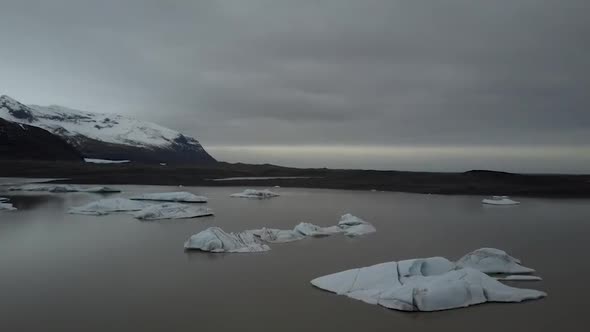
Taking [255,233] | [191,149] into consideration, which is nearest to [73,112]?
[191,149]

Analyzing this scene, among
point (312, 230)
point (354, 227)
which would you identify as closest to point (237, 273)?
point (312, 230)

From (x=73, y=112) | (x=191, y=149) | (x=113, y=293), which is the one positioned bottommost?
(x=113, y=293)

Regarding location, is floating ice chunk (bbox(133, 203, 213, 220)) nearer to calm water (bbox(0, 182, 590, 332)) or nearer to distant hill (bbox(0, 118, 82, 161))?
calm water (bbox(0, 182, 590, 332))

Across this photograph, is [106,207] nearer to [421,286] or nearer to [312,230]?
[312,230]

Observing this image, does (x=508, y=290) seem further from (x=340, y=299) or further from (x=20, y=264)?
(x=20, y=264)

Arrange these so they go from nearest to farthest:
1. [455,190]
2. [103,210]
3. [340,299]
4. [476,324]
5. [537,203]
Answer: [476,324]
[340,299]
[103,210]
[537,203]
[455,190]

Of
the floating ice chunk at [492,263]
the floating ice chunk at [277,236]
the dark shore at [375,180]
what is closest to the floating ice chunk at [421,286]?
the floating ice chunk at [492,263]

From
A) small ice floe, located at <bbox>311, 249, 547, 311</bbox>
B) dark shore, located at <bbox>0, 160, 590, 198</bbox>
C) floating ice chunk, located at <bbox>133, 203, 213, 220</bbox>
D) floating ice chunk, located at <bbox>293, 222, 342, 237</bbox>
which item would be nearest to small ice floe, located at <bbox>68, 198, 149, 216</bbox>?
floating ice chunk, located at <bbox>133, 203, 213, 220</bbox>
